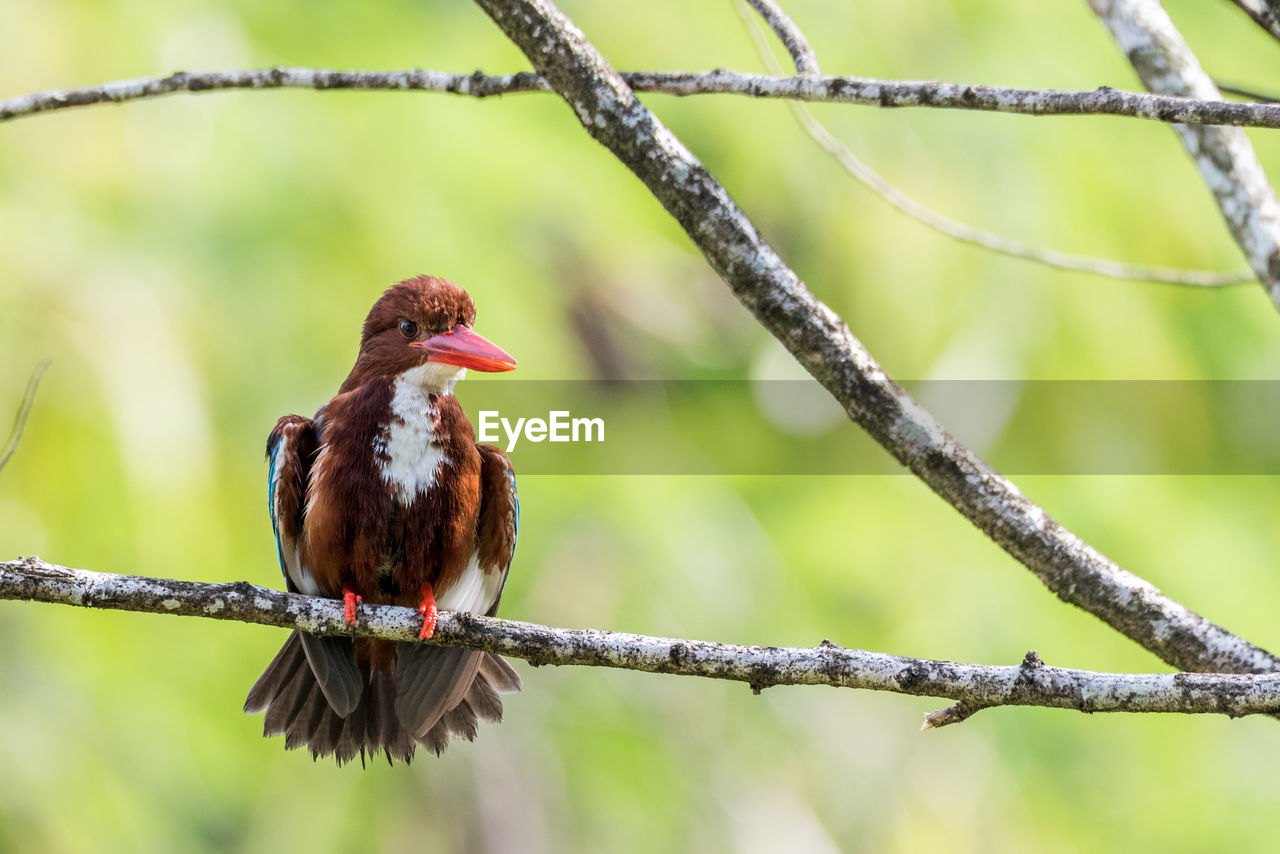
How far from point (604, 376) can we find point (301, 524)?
4.79m

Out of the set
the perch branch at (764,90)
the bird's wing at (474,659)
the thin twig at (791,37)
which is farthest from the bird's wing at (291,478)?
the thin twig at (791,37)

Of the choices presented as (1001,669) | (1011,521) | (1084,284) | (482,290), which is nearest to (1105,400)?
(1084,284)

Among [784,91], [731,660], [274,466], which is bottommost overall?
[731,660]

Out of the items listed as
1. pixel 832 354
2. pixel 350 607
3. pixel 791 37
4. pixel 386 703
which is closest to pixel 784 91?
pixel 791 37

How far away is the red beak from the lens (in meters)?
2.70

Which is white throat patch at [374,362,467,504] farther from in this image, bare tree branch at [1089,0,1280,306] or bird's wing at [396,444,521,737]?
bare tree branch at [1089,0,1280,306]

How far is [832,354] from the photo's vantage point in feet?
8.37

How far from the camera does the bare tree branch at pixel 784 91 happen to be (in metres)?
2.20

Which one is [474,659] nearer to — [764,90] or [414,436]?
[414,436]

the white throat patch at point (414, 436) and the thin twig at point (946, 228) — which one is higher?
the thin twig at point (946, 228)

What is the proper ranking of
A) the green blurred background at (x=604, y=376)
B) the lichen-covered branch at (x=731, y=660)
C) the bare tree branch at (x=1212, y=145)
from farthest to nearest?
1. the green blurred background at (x=604, y=376)
2. the bare tree branch at (x=1212, y=145)
3. the lichen-covered branch at (x=731, y=660)

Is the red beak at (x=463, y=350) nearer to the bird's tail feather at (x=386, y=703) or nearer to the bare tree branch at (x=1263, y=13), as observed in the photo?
the bird's tail feather at (x=386, y=703)

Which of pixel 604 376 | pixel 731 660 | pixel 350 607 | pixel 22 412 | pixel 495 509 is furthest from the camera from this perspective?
pixel 604 376

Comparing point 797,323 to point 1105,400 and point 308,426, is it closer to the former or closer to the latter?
point 308,426
